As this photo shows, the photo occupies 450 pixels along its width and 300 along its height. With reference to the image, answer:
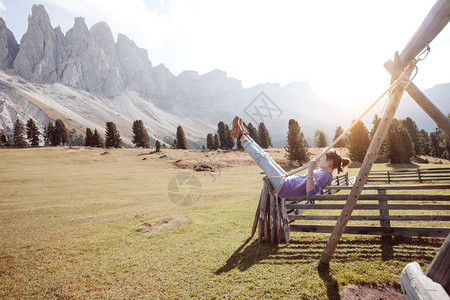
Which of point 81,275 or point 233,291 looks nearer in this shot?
point 233,291

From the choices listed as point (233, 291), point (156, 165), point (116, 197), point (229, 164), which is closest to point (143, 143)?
point (156, 165)

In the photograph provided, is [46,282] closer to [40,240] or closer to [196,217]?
[40,240]

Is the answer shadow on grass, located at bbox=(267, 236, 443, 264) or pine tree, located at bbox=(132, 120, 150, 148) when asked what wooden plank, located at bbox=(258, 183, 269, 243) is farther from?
pine tree, located at bbox=(132, 120, 150, 148)

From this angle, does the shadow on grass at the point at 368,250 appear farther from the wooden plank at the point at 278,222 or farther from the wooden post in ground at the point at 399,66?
the wooden post in ground at the point at 399,66

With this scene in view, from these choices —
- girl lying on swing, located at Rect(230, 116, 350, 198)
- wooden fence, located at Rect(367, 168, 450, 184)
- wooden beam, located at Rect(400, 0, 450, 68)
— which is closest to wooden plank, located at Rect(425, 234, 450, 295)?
girl lying on swing, located at Rect(230, 116, 350, 198)

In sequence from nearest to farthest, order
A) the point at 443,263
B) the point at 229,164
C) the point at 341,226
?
Answer: 1. the point at 443,263
2. the point at 341,226
3. the point at 229,164

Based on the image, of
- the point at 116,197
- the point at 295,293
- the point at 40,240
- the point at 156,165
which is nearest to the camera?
the point at 295,293

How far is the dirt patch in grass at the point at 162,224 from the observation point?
9.16 meters

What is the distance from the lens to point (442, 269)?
84.7 inches

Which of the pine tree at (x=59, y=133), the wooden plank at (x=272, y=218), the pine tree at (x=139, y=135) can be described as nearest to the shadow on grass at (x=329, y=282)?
the wooden plank at (x=272, y=218)

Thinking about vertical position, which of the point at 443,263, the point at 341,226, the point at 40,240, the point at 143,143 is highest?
the point at 143,143

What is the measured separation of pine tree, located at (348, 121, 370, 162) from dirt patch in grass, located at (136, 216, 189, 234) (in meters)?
45.5

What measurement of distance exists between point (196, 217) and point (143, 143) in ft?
272

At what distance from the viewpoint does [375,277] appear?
458 cm
